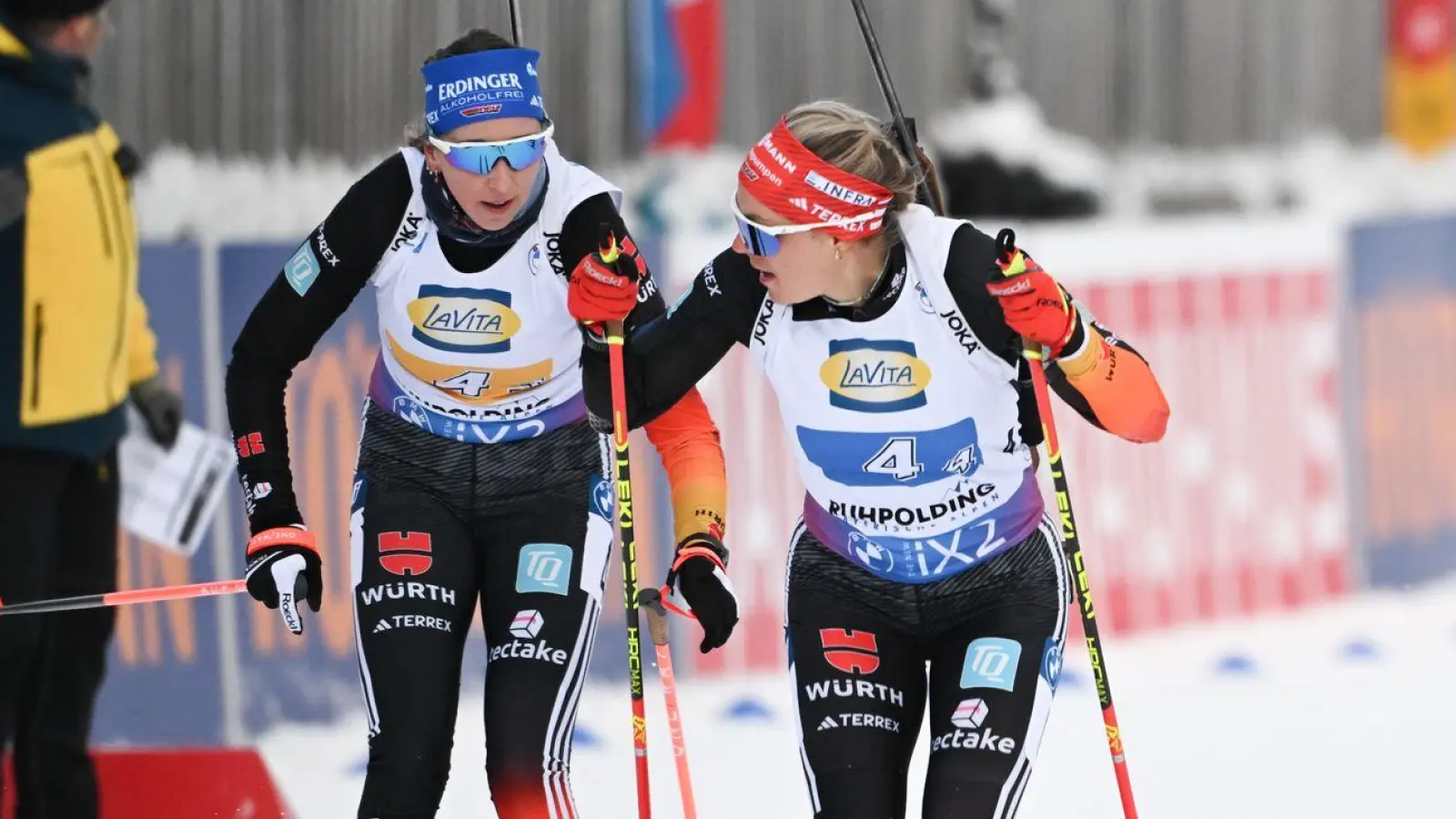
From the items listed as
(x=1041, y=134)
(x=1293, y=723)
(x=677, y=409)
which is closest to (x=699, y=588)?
(x=677, y=409)

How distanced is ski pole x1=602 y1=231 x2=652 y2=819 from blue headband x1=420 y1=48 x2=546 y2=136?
39 cm

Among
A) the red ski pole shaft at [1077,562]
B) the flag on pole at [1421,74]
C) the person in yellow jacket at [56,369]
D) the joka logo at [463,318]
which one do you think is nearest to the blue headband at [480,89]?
the joka logo at [463,318]

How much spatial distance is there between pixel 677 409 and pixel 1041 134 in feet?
26.2

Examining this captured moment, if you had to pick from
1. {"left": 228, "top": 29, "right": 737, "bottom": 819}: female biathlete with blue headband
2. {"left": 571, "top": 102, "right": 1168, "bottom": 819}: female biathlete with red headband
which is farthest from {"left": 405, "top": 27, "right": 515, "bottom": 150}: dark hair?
{"left": 571, "top": 102, "right": 1168, "bottom": 819}: female biathlete with red headband

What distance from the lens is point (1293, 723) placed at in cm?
811

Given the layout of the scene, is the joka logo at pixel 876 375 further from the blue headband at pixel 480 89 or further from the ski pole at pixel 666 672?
the blue headband at pixel 480 89

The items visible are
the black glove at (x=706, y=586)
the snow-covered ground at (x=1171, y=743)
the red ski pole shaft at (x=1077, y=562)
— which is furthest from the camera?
the snow-covered ground at (x=1171, y=743)

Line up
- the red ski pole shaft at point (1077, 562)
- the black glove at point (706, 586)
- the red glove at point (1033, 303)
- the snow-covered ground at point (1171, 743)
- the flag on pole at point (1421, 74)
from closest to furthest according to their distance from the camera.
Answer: the red glove at point (1033, 303)
the red ski pole shaft at point (1077, 562)
the black glove at point (706, 586)
the snow-covered ground at point (1171, 743)
the flag on pole at point (1421, 74)

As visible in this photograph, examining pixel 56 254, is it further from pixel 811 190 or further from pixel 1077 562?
pixel 1077 562

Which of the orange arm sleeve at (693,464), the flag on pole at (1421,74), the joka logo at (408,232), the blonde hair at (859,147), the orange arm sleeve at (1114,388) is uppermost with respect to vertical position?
the flag on pole at (1421,74)

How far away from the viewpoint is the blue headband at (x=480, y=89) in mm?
4664

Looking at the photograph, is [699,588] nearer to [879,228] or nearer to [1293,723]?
[879,228]

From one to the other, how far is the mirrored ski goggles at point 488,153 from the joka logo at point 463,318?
0.97 feet

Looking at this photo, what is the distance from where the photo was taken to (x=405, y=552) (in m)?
4.74
